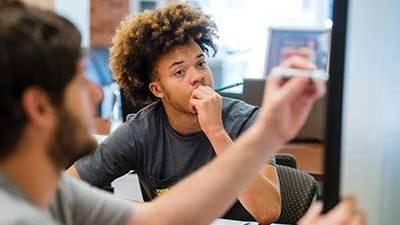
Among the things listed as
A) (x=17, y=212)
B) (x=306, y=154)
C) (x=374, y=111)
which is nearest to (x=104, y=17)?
(x=306, y=154)

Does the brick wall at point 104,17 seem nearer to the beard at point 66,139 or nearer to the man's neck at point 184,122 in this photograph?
the man's neck at point 184,122

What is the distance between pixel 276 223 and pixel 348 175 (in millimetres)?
805

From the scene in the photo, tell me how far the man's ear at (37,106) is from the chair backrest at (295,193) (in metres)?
1.22

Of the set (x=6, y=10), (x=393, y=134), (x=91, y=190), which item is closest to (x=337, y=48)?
(x=393, y=134)

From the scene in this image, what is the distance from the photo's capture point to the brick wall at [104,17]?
575cm

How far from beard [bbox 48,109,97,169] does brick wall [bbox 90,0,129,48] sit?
4.88m

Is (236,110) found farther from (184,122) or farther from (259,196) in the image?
(259,196)

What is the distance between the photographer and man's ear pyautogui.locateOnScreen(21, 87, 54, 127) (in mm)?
828

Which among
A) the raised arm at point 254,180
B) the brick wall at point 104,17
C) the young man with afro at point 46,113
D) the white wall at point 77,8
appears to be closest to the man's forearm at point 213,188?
the young man with afro at point 46,113

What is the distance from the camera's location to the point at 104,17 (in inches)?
229

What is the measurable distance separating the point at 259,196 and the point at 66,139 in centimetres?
90

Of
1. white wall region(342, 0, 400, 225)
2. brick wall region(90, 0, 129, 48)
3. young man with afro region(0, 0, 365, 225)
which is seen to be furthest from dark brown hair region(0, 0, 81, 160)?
brick wall region(90, 0, 129, 48)

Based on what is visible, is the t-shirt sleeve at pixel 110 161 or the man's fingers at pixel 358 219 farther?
the t-shirt sleeve at pixel 110 161

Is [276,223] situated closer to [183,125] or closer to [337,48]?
[183,125]
